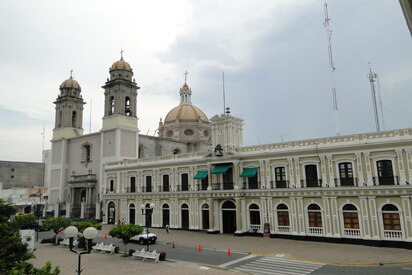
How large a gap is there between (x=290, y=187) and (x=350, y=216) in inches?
194

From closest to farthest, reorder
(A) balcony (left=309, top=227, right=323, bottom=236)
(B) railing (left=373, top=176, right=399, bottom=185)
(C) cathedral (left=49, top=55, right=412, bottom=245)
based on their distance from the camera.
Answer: (B) railing (left=373, top=176, right=399, bottom=185)
(C) cathedral (left=49, top=55, right=412, bottom=245)
(A) balcony (left=309, top=227, right=323, bottom=236)

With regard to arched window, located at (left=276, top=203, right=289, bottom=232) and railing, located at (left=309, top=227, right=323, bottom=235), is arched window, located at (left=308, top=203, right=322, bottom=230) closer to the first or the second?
→ railing, located at (left=309, top=227, right=323, bottom=235)

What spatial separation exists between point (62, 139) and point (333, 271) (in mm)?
47656

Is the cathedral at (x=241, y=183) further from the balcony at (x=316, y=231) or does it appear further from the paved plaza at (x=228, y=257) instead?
the paved plaza at (x=228, y=257)

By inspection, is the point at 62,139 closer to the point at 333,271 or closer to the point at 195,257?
the point at 195,257

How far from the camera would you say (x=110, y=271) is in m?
16.5

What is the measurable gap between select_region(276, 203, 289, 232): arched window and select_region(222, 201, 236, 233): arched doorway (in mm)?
4509

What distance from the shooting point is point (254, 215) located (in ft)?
93.6

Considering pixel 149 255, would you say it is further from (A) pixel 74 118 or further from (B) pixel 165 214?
(A) pixel 74 118

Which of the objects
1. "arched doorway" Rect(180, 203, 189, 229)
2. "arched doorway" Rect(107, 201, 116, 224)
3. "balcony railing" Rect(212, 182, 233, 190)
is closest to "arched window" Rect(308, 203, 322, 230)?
"balcony railing" Rect(212, 182, 233, 190)

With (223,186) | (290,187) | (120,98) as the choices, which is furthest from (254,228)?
(120,98)

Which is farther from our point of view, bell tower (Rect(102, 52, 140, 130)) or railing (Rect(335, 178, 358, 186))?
bell tower (Rect(102, 52, 140, 130))

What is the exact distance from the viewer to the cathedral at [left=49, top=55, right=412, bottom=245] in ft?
74.2

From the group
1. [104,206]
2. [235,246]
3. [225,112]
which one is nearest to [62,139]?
[104,206]
